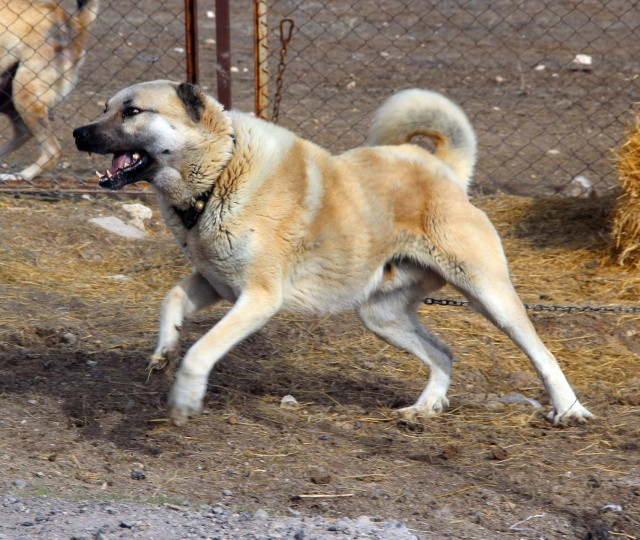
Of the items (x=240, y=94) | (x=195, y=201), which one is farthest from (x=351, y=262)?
(x=240, y=94)

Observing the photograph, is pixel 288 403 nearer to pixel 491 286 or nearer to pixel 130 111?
pixel 491 286

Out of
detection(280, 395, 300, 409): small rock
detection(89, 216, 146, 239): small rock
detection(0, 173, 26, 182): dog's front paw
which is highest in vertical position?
detection(0, 173, 26, 182): dog's front paw

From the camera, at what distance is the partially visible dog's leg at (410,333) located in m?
4.00

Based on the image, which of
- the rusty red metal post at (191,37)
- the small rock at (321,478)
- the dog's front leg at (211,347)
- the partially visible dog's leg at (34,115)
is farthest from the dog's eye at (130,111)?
the partially visible dog's leg at (34,115)

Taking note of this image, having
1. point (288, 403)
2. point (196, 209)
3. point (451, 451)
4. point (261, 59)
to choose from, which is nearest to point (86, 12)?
point (261, 59)

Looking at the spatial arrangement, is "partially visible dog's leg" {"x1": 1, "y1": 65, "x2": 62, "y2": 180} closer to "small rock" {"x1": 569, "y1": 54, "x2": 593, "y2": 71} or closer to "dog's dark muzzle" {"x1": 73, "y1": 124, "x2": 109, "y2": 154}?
"dog's dark muzzle" {"x1": 73, "y1": 124, "x2": 109, "y2": 154}

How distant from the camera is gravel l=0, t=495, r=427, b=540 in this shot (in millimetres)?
2676

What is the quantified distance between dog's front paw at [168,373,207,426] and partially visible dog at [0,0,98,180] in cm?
427

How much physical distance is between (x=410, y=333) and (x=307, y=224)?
0.82m

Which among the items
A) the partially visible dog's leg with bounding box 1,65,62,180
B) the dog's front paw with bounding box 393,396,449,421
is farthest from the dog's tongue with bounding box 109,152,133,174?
the partially visible dog's leg with bounding box 1,65,62,180

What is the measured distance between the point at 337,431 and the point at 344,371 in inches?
27.7

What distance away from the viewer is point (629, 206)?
5613 mm

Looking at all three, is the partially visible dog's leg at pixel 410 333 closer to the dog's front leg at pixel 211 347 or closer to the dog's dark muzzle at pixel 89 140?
the dog's front leg at pixel 211 347

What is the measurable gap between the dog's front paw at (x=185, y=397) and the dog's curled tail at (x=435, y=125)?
1.56m
